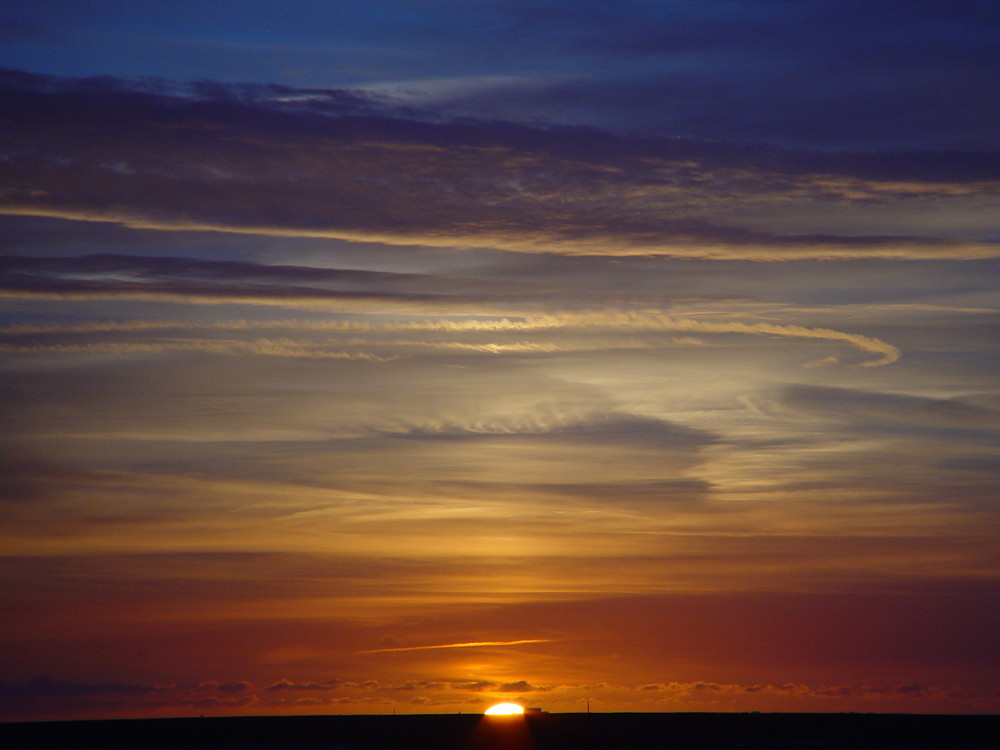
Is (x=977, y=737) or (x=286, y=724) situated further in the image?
(x=286, y=724)

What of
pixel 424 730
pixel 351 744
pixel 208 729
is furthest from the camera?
pixel 208 729

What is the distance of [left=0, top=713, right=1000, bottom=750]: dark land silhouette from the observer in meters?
99.4

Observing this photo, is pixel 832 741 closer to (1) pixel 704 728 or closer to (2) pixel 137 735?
(1) pixel 704 728

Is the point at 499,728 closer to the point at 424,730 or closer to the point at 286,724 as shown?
the point at 424,730

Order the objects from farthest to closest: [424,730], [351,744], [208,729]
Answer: [208,729] → [424,730] → [351,744]

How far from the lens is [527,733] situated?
4358 inches

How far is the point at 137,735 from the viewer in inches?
4562

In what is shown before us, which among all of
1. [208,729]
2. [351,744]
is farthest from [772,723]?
[208,729]

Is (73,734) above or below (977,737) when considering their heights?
above

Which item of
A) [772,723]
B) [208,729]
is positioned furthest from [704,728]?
[208,729]

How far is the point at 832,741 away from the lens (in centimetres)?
10544

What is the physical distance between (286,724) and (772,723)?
187 ft

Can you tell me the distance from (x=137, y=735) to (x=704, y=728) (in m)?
61.1

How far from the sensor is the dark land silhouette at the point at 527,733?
99.4m
